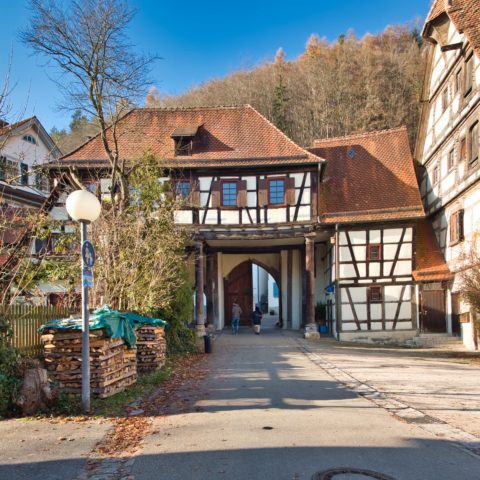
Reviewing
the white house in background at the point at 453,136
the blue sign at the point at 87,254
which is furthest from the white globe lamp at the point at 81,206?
the white house in background at the point at 453,136

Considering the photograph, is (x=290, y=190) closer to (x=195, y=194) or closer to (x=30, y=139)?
(x=195, y=194)

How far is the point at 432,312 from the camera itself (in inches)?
841

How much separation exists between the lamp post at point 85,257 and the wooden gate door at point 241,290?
22.6 m

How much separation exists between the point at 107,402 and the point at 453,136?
1699cm

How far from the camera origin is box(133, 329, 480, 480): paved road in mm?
4613

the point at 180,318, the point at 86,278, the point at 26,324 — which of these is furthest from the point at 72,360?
the point at 180,318

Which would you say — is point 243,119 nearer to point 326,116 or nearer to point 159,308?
point 159,308

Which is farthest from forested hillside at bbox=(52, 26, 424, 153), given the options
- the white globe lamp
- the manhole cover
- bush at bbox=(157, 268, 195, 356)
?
the manhole cover

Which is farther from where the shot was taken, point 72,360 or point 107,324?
point 107,324

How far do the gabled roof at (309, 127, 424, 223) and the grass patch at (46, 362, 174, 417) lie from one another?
1423cm

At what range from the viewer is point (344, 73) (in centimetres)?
5094

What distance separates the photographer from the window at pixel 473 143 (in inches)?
685

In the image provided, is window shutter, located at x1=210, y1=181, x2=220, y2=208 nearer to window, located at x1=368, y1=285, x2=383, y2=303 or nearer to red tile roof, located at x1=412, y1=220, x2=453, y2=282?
window, located at x1=368, y1=285, x2=383, y2=303

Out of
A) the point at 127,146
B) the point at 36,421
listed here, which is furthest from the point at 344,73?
the point at 36,421
